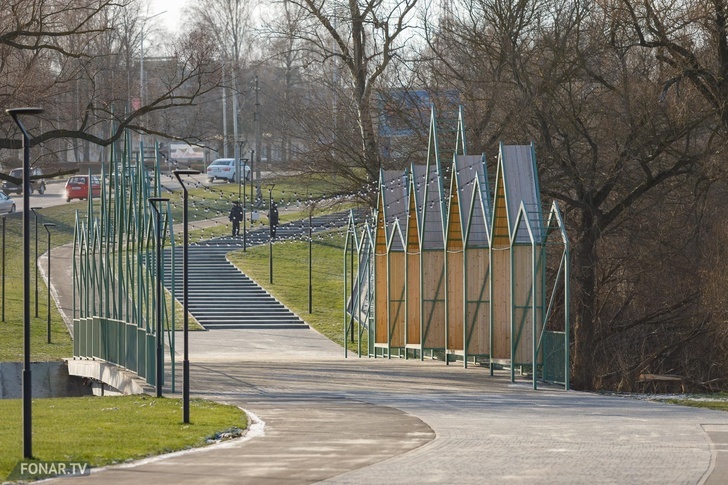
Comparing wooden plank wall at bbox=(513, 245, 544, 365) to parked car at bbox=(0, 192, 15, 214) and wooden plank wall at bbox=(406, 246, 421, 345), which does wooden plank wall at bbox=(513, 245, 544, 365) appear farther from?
parked car at bbox=(0, 192, 15, 214)

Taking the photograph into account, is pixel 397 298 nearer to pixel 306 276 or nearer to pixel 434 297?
pixel 434 297

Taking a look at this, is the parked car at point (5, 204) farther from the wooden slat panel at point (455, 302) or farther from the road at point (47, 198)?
the wooden slat panel at point (455, 302)

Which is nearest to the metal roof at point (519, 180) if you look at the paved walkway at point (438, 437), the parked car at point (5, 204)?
the paved walkway at point (438, 437)

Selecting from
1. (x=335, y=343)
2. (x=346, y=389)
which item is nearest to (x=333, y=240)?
(x=335, y=343)

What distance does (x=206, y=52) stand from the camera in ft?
105

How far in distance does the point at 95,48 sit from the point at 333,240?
18.5 metres

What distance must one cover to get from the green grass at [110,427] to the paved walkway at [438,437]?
0.52 meters

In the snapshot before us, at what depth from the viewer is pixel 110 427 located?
16.5m

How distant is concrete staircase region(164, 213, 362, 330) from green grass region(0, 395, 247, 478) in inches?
852

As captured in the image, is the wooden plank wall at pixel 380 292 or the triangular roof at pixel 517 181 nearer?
the triangular roof at pixel 517 181

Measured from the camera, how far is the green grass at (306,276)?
48094 millimetres

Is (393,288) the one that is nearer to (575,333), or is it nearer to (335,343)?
(575,333)

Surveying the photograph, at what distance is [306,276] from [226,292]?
6.36 meters

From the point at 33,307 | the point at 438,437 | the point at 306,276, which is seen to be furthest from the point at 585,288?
the point at 306,276
